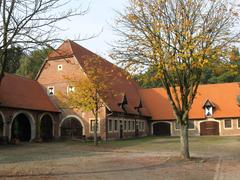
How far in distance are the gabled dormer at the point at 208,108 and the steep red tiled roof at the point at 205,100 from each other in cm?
41

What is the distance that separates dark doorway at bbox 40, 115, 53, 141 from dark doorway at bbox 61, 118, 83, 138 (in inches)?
73.4

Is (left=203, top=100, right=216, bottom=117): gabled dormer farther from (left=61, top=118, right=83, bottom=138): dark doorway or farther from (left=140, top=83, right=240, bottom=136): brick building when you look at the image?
(left=61, top=118, right=83, bottom=138): dark doorway

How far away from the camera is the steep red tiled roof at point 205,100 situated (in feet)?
170

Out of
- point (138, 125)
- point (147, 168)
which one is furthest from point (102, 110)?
point (147, 168)

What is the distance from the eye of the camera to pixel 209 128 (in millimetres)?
51594

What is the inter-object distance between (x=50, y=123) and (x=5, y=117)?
362 inches

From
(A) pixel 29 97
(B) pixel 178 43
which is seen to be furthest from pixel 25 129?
(B) pixel 178 43

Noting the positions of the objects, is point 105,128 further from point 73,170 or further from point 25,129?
point 73,170

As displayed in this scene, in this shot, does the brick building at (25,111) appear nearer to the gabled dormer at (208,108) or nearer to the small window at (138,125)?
the small window at (138,125)

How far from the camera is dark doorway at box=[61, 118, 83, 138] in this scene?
43.2 m

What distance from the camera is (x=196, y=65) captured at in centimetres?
1744

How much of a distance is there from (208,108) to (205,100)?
1.74 metres

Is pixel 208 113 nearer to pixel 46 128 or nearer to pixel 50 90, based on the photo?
pixel 50 90

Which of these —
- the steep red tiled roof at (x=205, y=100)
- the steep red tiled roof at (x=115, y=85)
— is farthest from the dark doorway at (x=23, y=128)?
the steep red tiled roof at (x=205, y=100)
